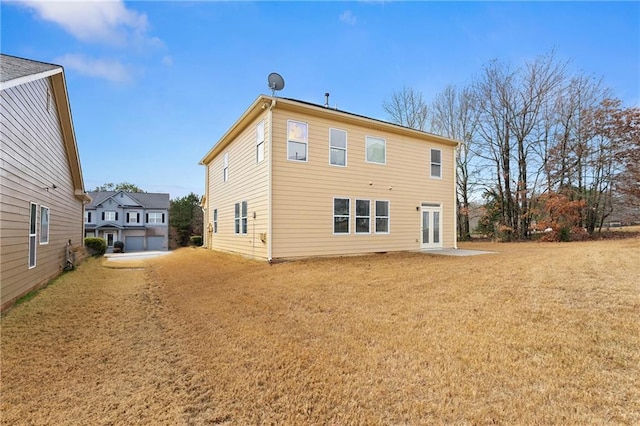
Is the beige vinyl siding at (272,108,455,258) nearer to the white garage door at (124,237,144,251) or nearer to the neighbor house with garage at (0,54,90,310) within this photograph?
the neighbor house with garage at (0,54,90,310)

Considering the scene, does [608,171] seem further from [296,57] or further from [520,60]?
[296,57]

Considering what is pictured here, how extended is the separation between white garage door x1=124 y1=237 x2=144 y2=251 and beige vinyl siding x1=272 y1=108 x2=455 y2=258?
32.4 metres

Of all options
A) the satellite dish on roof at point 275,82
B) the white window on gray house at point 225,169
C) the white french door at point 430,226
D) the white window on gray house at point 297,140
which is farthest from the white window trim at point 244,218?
the white french door at point 430,226

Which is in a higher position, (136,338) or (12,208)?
(12,208)

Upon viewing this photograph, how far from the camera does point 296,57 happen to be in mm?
14008

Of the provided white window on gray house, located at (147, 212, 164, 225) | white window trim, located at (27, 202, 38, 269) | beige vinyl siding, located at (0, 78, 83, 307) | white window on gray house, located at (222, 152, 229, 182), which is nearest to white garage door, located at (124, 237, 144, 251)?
white window on gray house, located at (147, 212, 164, 225)

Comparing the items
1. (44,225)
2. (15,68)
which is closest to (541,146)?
(15,68)

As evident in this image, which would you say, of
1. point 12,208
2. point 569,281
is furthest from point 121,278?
point 569,281

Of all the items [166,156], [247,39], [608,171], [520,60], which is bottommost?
[608,171]

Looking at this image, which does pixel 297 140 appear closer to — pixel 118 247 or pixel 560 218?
pixel 560 218

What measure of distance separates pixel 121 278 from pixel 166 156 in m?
15.3

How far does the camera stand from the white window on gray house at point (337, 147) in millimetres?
11242

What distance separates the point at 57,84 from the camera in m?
8.92

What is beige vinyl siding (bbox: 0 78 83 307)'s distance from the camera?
215 inches
